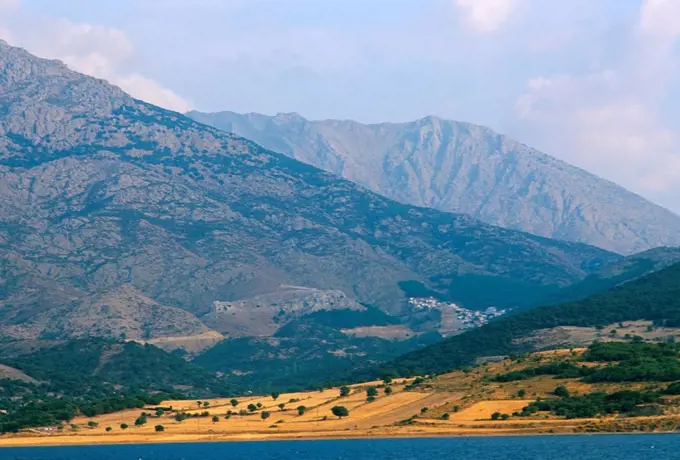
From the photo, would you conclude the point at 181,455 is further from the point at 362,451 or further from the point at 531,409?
the point at 531,409

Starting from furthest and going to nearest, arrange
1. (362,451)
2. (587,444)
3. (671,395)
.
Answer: (671,395)
(362,451)
(587,444)

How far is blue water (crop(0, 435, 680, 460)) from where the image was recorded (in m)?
150

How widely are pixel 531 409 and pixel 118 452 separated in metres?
71.3

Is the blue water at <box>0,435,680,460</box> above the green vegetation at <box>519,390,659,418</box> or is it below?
below

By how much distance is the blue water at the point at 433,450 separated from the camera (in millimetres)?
150350

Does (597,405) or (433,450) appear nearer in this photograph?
(433,450)

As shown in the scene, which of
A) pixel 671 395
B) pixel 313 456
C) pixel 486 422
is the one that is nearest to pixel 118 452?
pixel 313 456

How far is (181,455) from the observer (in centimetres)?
18325

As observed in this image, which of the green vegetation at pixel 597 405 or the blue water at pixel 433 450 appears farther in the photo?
the green vegetation at pixel 597 405

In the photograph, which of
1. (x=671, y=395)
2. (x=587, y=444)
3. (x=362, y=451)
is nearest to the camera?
(x=587, y=444)

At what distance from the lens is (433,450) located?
170m

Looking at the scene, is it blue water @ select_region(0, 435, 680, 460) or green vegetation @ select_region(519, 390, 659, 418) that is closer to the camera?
blue water @ select_region(0, 435, 680, 460)

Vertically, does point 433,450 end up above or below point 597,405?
below

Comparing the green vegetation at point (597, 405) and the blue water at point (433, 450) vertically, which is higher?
the green vegetation at point (597, 405)
